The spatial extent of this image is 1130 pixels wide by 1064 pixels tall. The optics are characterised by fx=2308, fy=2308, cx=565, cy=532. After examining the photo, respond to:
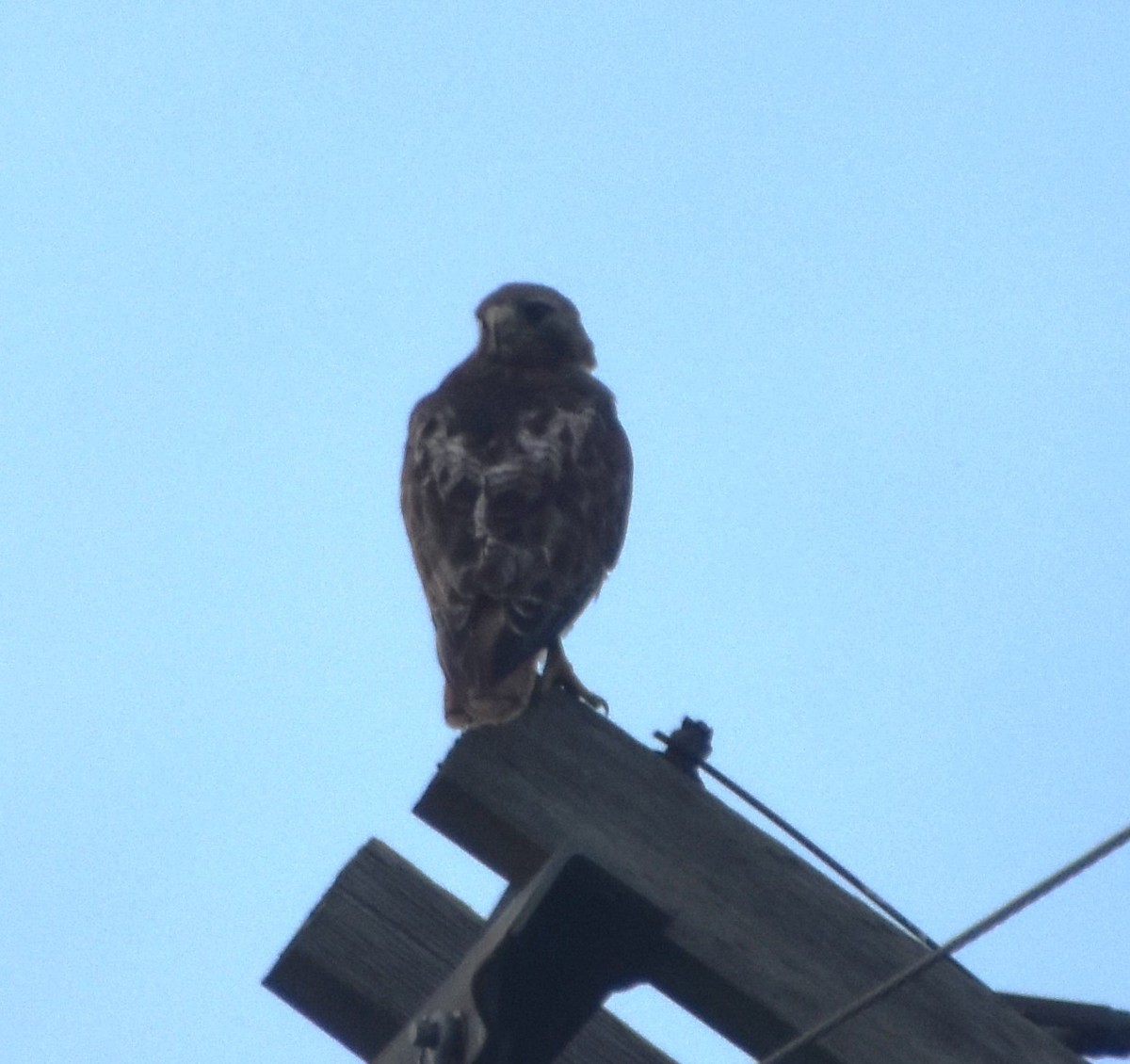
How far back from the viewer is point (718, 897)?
3.53m

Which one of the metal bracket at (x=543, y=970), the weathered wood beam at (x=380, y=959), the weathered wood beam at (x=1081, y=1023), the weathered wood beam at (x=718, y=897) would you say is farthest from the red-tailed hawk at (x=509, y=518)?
the weathered wood beam at (x=1081, y=1023)

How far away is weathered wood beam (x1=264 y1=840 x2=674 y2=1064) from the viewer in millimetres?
3846

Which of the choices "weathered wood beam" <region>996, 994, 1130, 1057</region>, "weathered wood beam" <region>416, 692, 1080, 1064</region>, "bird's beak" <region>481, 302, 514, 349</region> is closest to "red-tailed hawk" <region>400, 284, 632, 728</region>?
"weathered wood beam" <region>416, 692, 1080, 1064</region>

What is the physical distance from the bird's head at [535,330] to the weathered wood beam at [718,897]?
13.2ft

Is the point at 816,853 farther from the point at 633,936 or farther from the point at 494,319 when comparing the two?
the point at 494,319

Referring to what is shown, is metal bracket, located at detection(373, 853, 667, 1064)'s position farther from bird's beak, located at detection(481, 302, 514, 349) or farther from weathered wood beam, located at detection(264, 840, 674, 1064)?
bird's beak, located at detection(481, 302, 514, 349)

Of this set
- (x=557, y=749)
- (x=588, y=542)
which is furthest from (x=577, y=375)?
(x=557, y=749)

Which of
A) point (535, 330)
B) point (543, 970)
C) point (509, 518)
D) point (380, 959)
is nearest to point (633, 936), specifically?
point (543, 970)

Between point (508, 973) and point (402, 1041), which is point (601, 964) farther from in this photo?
point (402, 1041)

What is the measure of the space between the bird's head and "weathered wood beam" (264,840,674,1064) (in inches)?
151

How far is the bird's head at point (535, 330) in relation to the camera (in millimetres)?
7676

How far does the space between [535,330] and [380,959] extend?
4127 mm

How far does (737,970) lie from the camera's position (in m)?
3.46

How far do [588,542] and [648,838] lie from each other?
6.25ft
